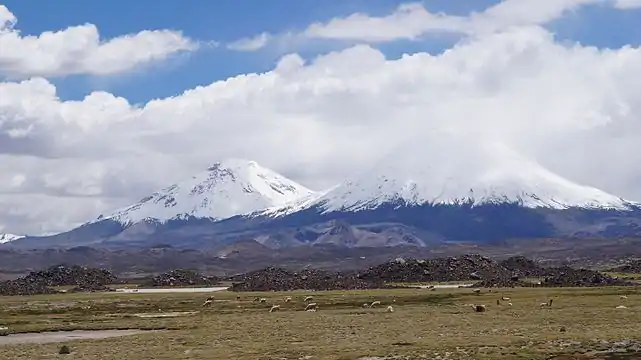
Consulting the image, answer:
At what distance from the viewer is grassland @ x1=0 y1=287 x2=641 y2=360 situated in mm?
49812

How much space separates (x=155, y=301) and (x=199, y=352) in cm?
7332

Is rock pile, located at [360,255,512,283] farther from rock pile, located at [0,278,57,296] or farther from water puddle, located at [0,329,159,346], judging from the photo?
→ water puddle, located at [0,329,159,346]

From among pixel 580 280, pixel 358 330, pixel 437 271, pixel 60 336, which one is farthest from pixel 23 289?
pixel 358 330

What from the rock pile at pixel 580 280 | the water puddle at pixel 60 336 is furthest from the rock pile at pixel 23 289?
the water puddle at pixel 60 336

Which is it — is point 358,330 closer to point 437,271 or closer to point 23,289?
point 437,271

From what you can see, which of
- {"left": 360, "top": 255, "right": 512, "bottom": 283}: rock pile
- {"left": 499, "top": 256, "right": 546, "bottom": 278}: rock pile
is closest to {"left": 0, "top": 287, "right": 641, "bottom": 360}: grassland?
{"left": 360, "top": 255, "right": 512, "bottom": 283}: rock pile

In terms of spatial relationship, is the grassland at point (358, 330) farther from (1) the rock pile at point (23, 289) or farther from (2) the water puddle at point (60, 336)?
(1) the rock pile at point (23, 289)

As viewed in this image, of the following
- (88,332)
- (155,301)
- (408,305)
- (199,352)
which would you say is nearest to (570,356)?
(199,352)

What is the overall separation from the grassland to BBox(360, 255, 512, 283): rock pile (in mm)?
65125

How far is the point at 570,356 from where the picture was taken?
43.4 metres

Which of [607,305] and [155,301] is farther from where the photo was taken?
[155,301]

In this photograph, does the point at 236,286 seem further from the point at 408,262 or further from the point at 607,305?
the point at 607,305

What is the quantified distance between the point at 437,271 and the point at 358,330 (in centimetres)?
11256

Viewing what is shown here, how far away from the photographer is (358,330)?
65.1 metres
